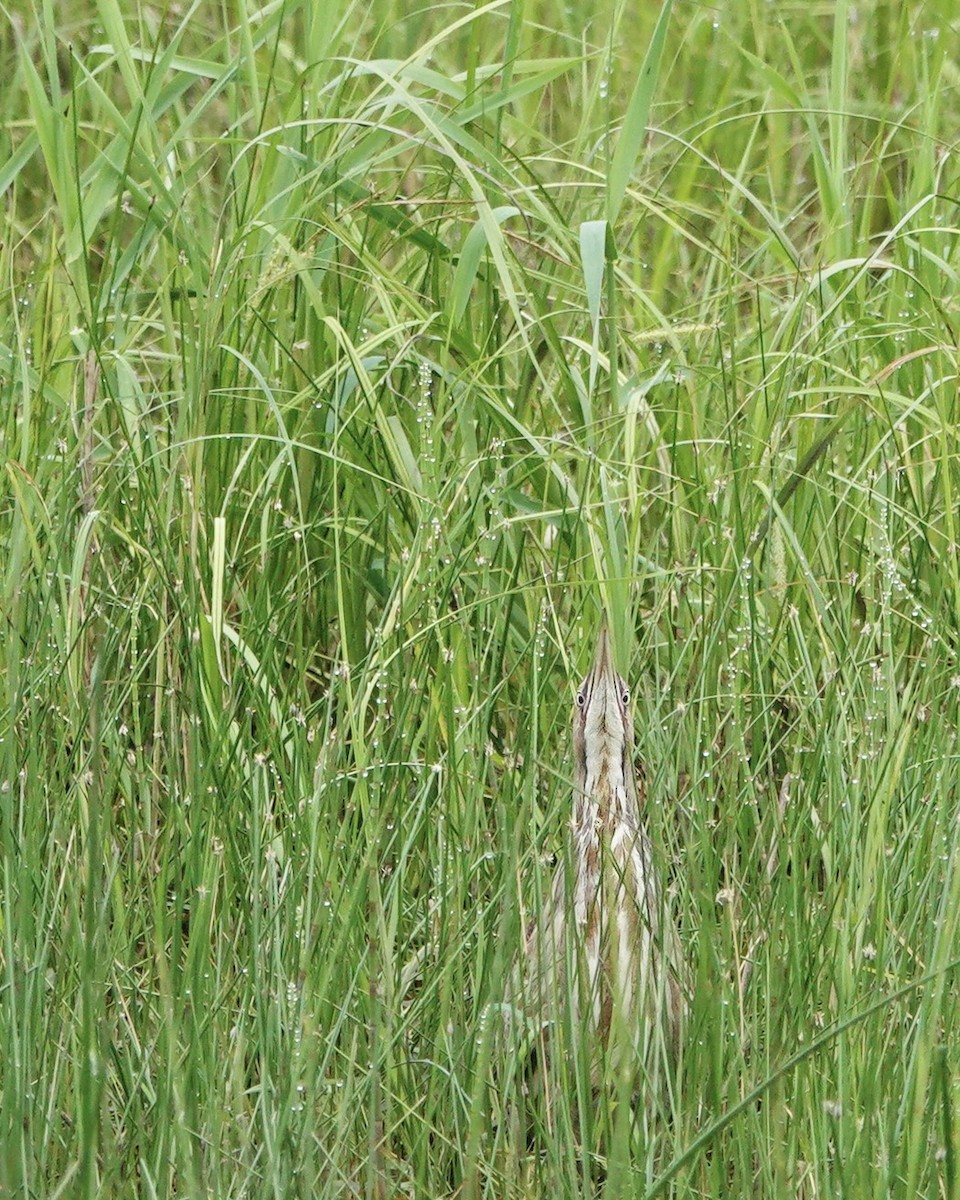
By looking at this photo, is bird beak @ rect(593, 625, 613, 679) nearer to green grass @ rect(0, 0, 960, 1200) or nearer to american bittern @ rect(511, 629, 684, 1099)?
american bittern @ rect(511, 629, 684, 1099)

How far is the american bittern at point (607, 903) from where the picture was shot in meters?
2.07

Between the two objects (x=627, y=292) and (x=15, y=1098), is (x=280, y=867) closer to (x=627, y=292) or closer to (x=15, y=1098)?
(x=15, y=1098)

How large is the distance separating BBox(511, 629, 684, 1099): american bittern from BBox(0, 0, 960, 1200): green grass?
0.16 feet

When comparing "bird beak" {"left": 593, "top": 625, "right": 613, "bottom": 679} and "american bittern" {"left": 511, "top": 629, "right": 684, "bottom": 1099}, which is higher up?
"bird beak" {"left": 593, "top": 625, "right": 613, "bottom": 679}

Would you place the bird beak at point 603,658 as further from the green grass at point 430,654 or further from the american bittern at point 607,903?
the green grass at point 430,654

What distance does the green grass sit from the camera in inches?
76.3

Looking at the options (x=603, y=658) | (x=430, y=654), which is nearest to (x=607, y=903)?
(x=603, y=658)

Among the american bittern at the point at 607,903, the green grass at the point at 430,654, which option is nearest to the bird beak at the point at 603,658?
the american bittern at the point at 607,903

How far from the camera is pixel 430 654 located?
8.70ft

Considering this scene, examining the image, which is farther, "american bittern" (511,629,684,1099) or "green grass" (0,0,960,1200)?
"american bittern" (511,629,684,1099)

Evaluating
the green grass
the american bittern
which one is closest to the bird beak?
the american bittern

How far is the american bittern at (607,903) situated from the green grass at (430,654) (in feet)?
0.16

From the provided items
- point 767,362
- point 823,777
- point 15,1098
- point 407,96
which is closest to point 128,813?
point 15,1098

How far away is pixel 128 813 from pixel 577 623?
0.67 m
